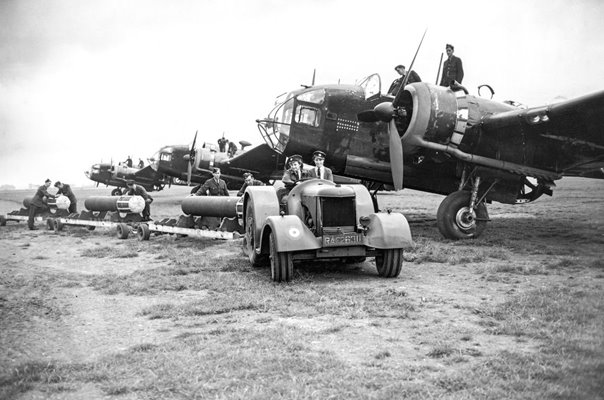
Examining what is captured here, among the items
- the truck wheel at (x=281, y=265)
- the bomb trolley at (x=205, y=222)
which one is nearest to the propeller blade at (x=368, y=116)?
the bomb trolley at (x=205, y=222)

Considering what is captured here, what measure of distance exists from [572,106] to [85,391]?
31.4ft

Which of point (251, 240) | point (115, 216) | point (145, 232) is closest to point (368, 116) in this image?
point (251, 240)

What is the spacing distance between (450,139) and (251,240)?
5.21 meters

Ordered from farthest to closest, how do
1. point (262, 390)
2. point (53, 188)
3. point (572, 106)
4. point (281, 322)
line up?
1. point (53, 188)
2. point (572, 106)
3. point (281, 322)
4. point (262, 390)

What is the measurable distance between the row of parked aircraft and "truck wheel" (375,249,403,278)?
11.5 ft

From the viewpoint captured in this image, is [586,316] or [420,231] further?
A: [420,231]

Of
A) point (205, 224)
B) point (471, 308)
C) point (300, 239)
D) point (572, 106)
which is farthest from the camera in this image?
point (205, 224)

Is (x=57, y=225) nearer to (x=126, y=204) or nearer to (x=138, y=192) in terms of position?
(x=138, y=192)

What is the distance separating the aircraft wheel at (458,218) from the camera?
1046cm

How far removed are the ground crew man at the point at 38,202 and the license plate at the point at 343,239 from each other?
15.0 meters

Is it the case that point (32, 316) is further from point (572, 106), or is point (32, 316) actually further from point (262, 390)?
point (572, 106)

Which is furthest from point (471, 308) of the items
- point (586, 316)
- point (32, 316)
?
point (32, 316)

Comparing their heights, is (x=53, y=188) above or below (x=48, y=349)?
above

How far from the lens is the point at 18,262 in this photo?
956cm
